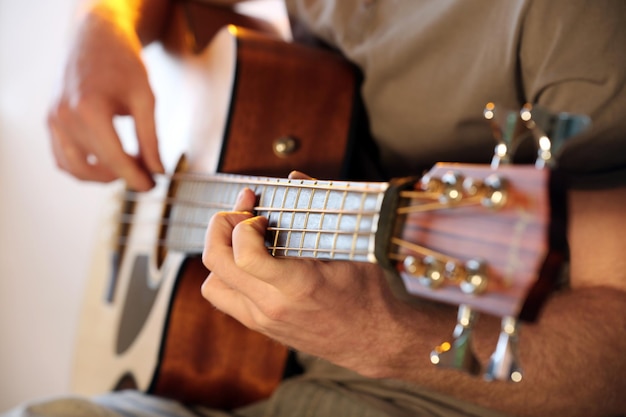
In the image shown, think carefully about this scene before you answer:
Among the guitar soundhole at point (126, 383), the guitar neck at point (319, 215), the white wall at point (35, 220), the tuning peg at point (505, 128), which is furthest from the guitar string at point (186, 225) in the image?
the white wall at point (35, 220)

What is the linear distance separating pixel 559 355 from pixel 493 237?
0.29 meters

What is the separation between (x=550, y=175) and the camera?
1.31ft

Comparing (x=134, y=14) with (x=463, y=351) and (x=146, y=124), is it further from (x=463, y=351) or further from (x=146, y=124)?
(x=463, y=351)

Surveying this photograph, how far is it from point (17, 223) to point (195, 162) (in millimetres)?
1159

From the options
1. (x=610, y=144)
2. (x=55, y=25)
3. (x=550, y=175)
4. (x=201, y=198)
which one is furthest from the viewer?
(x=55, y=25)

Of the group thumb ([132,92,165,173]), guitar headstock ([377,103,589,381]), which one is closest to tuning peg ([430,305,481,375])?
guitar headstock ([377,103,589,381])

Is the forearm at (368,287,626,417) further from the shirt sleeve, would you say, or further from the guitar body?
the guitar body

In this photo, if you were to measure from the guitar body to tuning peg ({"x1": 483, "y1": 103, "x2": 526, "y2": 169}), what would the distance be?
0.42m

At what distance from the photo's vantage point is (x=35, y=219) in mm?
1908

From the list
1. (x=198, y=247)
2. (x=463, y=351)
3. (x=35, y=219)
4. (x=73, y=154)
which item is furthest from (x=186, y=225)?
(x=35, y=219)

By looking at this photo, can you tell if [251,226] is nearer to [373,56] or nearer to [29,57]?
[373,56]

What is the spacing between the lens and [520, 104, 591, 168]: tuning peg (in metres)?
0.43

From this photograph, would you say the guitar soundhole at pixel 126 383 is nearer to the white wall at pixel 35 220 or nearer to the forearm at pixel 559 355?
the forearm at pixel 559 355

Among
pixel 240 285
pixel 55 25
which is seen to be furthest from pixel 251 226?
pixel 55 25
